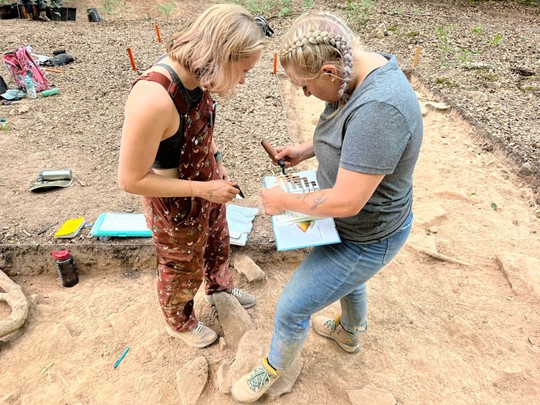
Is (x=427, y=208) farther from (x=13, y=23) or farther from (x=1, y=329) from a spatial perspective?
(x=13, y=23)

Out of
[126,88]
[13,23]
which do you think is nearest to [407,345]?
[126,88]

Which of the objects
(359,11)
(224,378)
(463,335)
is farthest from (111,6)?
(463,335)

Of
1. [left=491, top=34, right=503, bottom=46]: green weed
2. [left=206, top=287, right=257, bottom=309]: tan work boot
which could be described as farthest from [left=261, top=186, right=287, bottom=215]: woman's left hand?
[left=491, top=34, right=503, bottom=46]: green weed

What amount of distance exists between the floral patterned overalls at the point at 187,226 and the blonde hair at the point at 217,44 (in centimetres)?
13

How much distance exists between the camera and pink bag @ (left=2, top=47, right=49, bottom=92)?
18.8 feet

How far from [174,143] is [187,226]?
0.44m

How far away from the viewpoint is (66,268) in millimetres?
2916

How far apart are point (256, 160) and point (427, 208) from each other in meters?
1.77

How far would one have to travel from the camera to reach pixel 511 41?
8.16 meters

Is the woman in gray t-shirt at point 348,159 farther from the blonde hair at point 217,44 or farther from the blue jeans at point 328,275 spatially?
the blonde hair at point 217,44

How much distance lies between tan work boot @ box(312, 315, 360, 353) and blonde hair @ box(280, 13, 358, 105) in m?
1.60

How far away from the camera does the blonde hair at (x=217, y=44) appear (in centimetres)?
146

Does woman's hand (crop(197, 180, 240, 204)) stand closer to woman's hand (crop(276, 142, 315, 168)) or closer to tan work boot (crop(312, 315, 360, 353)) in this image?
woman's hand (crop(276, 142, 315, 168))

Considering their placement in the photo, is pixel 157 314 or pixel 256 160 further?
pixel 256 160
